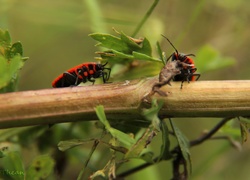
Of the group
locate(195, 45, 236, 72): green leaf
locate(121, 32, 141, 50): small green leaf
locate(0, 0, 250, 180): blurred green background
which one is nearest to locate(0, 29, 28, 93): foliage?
locate(121, 32, 141, 50): small green leaf

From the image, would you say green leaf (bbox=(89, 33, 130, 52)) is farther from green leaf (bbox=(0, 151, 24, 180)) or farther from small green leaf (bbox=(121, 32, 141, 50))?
green leaf (bbox=(0, 151, 24, 180))

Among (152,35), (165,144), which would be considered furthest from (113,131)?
(152,35)

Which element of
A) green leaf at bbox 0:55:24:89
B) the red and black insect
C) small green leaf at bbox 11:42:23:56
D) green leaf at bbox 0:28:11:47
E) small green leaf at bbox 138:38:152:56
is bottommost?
the red and black insect

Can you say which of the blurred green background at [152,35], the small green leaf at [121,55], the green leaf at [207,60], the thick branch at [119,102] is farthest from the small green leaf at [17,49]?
the blurred green background at [152,35]

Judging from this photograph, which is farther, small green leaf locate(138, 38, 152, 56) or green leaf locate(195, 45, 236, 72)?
green leaf locate(195, 45, 236, 72)

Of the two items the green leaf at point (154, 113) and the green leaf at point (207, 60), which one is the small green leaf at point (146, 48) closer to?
the green leaf at point (154, 113)

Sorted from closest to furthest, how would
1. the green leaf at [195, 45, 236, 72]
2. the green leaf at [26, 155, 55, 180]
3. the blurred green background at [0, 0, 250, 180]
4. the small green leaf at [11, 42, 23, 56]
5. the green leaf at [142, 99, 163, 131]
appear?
the green leaf at [142, 99, 163, 131] < the small green leaf at [11, 42, 23, 56] < the green leaf at [26, 155, 55, 180] < the green leaf at [195, 45, 236, 72] < the blurred green background at [0, 0, 250, 180]
